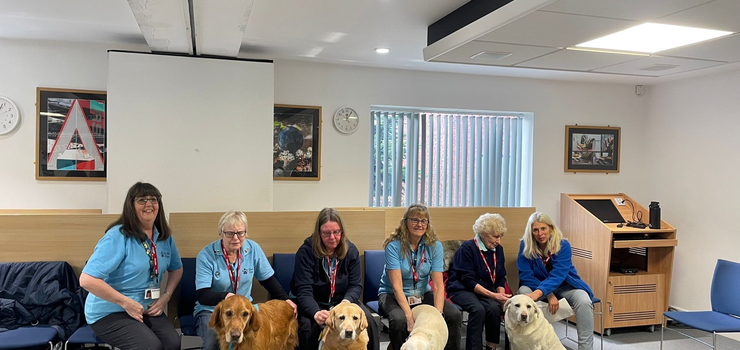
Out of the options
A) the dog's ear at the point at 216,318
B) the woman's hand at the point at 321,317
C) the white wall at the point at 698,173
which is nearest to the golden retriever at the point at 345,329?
the woman's hand at the point at 321,317

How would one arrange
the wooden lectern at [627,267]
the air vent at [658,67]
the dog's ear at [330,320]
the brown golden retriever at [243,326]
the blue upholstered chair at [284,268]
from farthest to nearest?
1. the wooden lectern at [627,267]
2. the air vent at [658,67]
3. the blue upholstered chair at [284,268]
4. the dog's ear at [330,320]
5. the brown golden retriever at [243,326]

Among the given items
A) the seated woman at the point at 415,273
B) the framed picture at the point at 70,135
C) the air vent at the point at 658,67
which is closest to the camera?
the seated woman at the point at 415,273

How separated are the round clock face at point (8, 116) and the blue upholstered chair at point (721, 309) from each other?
5828 millimetres

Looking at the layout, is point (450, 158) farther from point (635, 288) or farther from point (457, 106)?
point (635, 288)

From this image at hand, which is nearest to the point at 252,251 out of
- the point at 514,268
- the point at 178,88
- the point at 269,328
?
the point at 269,328

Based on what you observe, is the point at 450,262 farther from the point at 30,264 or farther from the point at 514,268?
the point at 30,264

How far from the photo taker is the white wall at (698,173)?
549 cm

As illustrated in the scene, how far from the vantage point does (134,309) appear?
3.17 metres

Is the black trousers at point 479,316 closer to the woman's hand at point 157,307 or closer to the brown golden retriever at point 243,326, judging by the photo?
the brown golden retriever at point 243,326

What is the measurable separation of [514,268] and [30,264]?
4033 mm

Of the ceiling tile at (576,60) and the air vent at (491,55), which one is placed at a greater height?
the ceiling tile at (576,60)

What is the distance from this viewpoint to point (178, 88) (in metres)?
4.81

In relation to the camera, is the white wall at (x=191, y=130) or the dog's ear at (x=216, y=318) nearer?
the dog's ear at (x=216, y=318)

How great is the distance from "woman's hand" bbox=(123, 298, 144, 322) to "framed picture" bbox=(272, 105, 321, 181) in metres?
2.50
